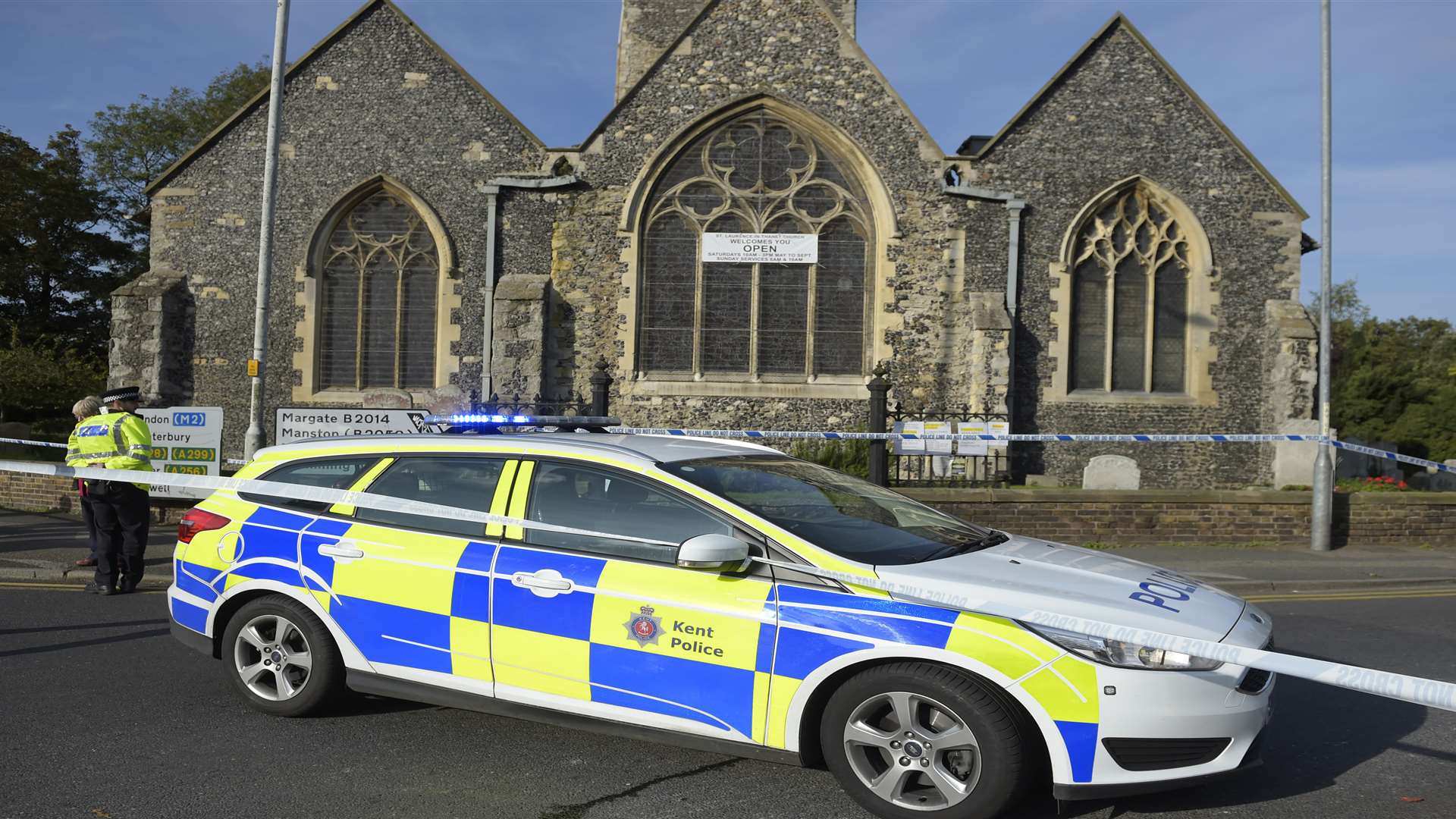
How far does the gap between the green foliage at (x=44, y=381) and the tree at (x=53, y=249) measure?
1756 millimetres

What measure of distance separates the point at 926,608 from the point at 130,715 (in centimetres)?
383

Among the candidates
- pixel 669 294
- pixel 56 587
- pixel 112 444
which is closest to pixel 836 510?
pixel 112 444

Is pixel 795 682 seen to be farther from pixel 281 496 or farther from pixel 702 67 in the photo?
pixel 702 67

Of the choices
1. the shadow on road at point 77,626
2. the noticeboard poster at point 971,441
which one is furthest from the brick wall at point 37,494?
the noticeboard poster at point 971,441

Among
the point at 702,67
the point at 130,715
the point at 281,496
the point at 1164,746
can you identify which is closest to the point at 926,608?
the point at 1164,746

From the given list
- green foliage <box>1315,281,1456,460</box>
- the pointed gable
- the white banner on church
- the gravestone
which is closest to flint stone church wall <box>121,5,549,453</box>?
the pointed gable

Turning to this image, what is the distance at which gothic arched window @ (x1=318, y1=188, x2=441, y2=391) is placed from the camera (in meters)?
17.9

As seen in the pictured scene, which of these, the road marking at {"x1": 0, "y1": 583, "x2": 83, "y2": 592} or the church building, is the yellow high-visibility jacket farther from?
the church building

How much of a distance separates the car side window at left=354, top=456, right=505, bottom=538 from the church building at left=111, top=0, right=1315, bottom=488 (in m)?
12.3

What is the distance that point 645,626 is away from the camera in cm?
396

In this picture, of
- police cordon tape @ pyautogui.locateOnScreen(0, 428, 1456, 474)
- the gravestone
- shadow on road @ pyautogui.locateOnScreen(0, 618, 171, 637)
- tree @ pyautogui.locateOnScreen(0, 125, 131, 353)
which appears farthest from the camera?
tree @ pyautogui.locateOnScreen(0, 125, 131, 353)

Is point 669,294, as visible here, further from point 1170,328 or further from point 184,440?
point 1170,328

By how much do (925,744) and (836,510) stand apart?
1180mm

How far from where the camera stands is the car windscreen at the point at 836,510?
4078 millimetres
